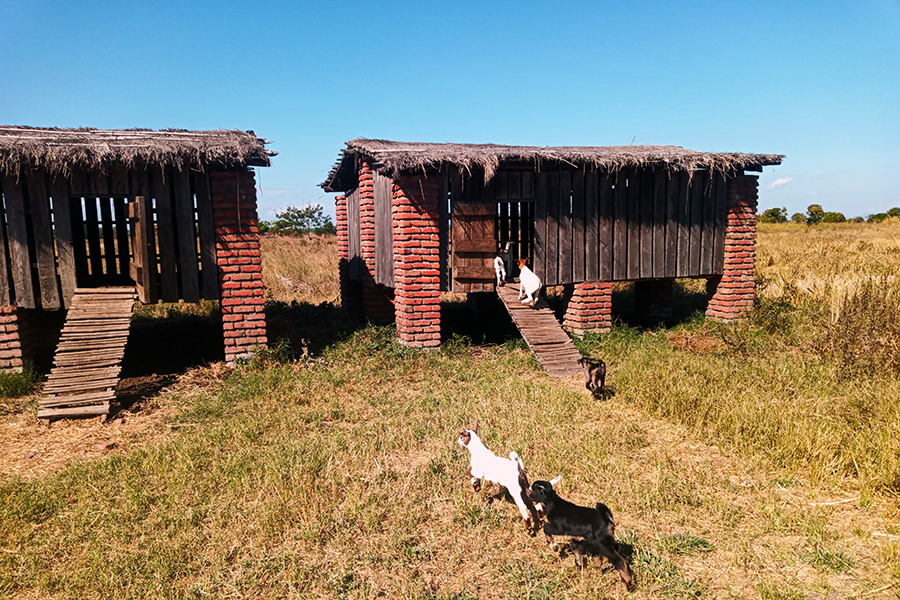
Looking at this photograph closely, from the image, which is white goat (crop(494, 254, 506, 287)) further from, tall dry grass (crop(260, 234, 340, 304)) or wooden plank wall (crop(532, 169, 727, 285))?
tall dry grass (crop(260, 234, 340, 304))

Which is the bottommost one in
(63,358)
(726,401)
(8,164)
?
(726,401)

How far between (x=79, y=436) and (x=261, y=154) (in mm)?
4712

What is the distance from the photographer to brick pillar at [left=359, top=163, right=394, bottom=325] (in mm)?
11352

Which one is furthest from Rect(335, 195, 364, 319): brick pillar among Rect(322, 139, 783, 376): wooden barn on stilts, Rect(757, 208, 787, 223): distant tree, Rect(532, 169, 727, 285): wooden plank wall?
Rect(757, 208, 787, 223): distant tree

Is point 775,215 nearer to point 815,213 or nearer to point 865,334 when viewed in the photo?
point 815,213

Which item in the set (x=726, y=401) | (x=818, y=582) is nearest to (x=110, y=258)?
(x=726, y=401)

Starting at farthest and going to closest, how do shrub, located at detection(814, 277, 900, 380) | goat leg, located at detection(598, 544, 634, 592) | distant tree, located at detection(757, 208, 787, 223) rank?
1. distant tree, located at detection(757, 208, 787, 223)
2. shrub, located at detection(814, 277, 900, 380)
3. goat leg, located at detection(598, 544, 634, 592)

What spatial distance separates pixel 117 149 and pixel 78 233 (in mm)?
2130

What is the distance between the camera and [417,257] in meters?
9.45

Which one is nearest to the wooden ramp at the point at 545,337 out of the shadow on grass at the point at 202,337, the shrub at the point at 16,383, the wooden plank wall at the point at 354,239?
the shadow on grass at the point at 202,337

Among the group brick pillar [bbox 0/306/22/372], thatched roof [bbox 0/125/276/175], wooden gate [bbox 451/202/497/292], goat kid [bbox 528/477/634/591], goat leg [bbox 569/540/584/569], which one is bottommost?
goat leg [bbox 569/540/584/569]

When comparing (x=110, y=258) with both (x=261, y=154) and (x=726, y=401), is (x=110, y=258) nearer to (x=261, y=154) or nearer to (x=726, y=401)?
(x=261, y=154)

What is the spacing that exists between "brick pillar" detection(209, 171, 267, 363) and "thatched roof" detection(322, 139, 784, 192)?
2303 mm

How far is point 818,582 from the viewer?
3.70 metres
